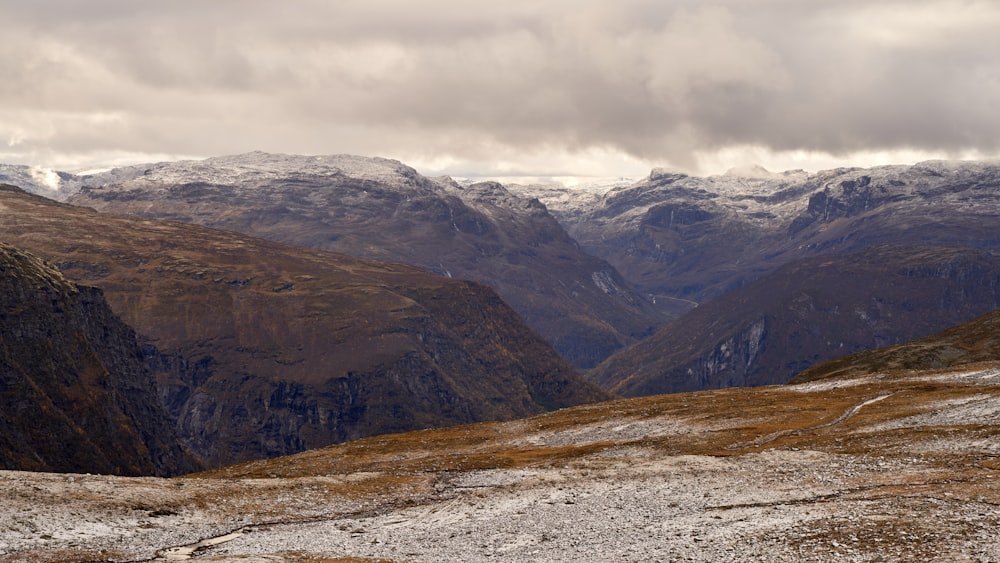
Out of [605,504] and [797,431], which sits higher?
[605,504]

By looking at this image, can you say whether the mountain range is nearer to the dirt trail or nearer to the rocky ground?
the rocky ground

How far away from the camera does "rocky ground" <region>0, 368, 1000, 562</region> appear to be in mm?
50906

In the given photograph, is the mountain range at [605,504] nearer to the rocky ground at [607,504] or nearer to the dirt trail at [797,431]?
the rocky ground at [607,504]

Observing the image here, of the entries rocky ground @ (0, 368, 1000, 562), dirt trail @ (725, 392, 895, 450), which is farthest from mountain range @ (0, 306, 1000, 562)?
dirt trail @ (725, 392, 895, 450)

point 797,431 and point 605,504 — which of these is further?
point 797,431

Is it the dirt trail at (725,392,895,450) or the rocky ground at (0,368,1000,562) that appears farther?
the dirt trail at (725,392,895,450)

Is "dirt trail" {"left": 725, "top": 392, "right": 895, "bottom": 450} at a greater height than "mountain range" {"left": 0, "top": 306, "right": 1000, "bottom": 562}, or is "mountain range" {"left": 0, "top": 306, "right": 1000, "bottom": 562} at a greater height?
"mountain range" {"left": 0, "top": 306, "right": 1000, "bottom": 562}

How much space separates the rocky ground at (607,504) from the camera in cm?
5091

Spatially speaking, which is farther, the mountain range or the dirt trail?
the dirt trail

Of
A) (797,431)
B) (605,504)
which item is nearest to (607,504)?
(605,504)

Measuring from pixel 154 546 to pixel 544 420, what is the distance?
86270mm

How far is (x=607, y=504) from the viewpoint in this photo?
6488 centimetres

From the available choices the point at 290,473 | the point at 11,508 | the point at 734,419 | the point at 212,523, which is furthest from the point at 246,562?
the point at 734,419

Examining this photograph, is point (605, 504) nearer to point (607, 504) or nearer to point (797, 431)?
point (607, 504)
